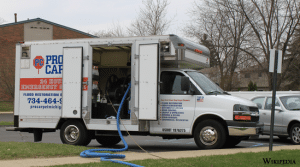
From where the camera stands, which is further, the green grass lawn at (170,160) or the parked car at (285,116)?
the parked car at (285,116)

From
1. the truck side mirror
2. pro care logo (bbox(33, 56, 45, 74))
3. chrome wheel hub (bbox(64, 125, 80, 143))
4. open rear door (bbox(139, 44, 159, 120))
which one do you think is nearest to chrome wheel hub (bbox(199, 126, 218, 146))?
the truck side mirror

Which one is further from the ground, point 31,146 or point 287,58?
point 287,58

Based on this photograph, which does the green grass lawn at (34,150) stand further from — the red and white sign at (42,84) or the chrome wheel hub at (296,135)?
the chrome wheel hub at (296,135)

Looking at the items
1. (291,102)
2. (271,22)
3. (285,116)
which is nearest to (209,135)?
(285,116)

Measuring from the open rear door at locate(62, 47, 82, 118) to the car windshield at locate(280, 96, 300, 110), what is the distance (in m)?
6.84

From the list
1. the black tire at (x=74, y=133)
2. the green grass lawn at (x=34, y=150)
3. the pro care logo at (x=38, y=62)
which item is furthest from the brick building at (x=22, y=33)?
the green grass lawn at (x=34, y=150)

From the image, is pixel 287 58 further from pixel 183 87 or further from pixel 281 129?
pixel 183 87

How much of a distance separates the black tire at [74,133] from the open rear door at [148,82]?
1784mm

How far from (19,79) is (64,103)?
1.65 meters

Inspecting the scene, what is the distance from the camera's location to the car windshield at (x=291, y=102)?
42.0 ft

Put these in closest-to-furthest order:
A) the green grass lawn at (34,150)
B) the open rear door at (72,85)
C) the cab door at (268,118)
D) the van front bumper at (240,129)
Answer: the green grass lawn at (34,150) < the van front bumper at (240,129) < the open rear door at (72,85) < the cab door at (268,118)

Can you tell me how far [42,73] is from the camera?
10.9 m

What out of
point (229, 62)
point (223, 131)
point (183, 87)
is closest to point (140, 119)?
point (183, 87)

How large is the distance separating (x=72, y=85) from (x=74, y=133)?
52.8 inches
